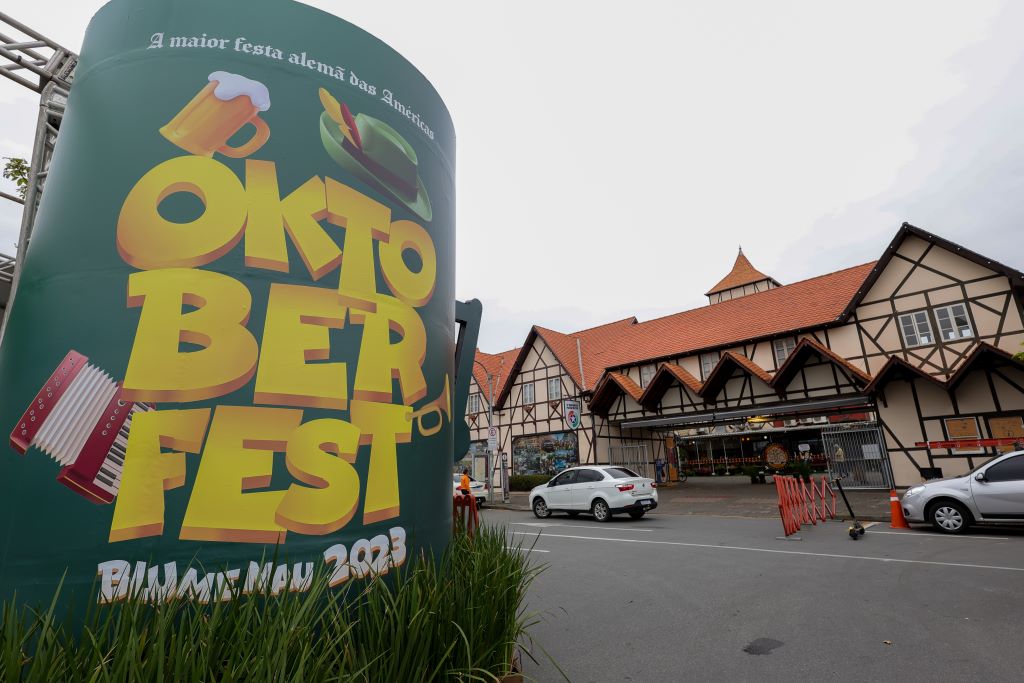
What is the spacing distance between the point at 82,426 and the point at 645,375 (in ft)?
83.0

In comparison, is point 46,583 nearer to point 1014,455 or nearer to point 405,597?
point 405,597

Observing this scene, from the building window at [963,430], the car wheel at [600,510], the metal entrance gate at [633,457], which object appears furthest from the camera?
the metal entrance gate at [633,457]

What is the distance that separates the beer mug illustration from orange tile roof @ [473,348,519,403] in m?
28.3

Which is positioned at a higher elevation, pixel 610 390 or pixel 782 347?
pixel 782 347

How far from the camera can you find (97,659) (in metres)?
1.76

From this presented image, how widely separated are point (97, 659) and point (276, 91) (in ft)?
10.3

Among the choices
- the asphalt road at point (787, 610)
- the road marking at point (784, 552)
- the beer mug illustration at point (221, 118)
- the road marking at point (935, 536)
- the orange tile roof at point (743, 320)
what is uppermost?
the orange tile roof at point (743, 320)

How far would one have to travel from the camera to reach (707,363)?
2423 centimetres

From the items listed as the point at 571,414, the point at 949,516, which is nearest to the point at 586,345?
the point at 571,414

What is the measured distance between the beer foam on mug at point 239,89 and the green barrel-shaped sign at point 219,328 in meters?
0.01

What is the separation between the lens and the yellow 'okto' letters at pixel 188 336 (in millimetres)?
2717

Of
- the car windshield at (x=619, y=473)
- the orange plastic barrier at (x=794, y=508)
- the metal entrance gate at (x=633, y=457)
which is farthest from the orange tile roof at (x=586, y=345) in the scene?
the orange plastic barrier at (x=794, y=508)

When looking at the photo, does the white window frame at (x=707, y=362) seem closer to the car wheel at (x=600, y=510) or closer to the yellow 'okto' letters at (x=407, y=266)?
the car wheel at (x=600, y=510)

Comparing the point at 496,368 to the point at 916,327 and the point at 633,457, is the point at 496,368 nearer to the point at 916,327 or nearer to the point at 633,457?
the point at 633,457
